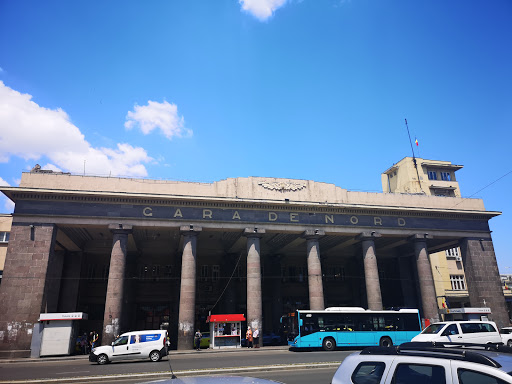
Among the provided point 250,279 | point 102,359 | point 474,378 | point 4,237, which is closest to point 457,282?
point 250,279

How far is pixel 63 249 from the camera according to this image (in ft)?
120

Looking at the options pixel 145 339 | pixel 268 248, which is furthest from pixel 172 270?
pixel 145 339

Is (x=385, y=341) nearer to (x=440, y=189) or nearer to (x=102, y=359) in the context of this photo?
(x=102, y=359)

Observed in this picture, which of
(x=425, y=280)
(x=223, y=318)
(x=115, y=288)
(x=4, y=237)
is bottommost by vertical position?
(x=223, y=318)

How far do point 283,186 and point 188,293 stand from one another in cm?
1260

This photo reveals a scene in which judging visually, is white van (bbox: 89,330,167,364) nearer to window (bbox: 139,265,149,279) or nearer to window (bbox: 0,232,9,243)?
window (bbox: 139,265,149,279)

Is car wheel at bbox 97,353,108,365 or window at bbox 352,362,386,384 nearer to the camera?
window at bbox 352,362,386,384

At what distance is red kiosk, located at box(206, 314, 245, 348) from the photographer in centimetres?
2861

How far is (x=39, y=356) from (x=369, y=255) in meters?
27.5

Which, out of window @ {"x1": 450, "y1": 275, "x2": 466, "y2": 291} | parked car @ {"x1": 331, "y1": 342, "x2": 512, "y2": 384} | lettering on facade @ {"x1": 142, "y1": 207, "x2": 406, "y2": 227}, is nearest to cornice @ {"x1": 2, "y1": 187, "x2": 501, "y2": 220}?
lettering on facade @ {"x1": 142, "y1": 207, "x2": 406, "y2": 227}

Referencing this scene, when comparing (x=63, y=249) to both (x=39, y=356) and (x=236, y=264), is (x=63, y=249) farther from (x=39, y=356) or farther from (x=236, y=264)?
(x=236, y=264)

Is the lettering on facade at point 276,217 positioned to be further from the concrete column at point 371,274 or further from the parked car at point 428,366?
the parked car at point 428,366

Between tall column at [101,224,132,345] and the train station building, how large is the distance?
78mm

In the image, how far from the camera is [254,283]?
1190 inches
